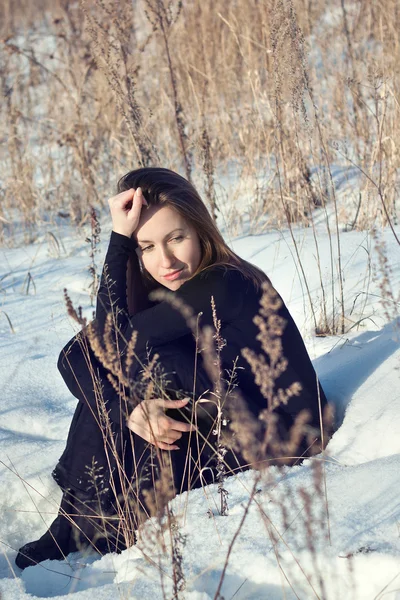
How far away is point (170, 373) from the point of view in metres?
1.90

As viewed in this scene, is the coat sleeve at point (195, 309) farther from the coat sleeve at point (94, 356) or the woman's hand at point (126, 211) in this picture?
the woman's hand at point (126, 211)

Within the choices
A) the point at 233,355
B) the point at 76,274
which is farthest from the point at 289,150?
the point at 233,355

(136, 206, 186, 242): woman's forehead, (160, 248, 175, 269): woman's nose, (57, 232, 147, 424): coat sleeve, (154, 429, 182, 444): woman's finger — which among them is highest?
(136, 206, 186, 242): woman's forehead

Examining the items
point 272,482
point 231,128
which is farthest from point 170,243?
point 231,128

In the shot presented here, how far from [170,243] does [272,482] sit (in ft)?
2.94

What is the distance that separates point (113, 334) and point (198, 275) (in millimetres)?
292

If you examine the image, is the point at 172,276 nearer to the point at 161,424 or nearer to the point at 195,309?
the point at 195,309

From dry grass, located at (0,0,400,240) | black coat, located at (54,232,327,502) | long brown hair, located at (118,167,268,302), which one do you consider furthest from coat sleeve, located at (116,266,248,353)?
dry grass, located at (0,0,400,240)

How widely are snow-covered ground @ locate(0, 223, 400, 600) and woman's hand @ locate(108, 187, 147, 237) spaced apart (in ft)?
2.56

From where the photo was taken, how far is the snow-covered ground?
1440 mm

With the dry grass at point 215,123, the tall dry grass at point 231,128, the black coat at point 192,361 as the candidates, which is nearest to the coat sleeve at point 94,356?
the black coat at point 192,361

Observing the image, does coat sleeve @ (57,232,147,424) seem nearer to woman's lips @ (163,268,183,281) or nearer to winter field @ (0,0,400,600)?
woman's lips @ (163,268,183,281)

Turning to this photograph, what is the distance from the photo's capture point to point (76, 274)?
3855 millimetres

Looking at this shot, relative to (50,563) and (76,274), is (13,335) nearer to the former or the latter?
(76,274)
